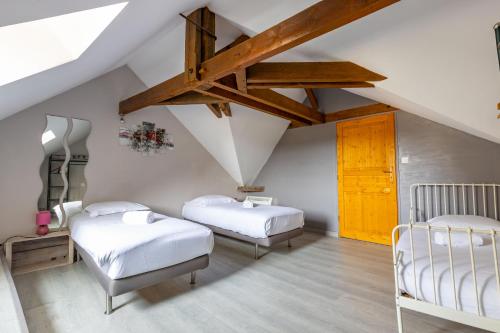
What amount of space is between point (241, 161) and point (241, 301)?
Answer: 9.96 feet

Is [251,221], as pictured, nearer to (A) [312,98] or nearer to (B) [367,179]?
(B) [367,179]

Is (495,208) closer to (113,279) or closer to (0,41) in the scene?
(113,279)

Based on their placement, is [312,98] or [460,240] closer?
[460,240]

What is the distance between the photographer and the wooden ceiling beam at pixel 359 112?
12.2 feet

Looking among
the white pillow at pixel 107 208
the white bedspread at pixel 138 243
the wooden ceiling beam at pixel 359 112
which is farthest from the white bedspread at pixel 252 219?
the wooden ceiling beam at pixel 359 112

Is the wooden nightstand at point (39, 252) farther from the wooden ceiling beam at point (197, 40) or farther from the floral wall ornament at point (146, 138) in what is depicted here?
the wooden ceiling beam at point (197, 40)

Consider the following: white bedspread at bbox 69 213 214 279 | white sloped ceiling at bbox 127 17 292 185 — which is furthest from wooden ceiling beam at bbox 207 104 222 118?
white bedspread at bbox 69 213 214 279

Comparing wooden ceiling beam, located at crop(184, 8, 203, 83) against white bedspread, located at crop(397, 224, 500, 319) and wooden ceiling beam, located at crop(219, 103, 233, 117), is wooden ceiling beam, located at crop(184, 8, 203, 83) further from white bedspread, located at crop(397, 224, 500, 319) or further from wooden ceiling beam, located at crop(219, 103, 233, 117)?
white bedspread, located at crop(397, 224, 500, 319)

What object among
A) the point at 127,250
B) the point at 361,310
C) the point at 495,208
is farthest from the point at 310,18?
the point at 495,208

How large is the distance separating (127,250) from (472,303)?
2256 millimetres

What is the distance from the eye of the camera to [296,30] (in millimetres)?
1558

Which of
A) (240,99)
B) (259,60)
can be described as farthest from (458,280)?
(240,99)

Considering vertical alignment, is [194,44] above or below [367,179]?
above

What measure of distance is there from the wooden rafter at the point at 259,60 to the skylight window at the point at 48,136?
968 millimetres
